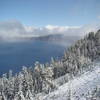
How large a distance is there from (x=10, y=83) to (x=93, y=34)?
101369 mm

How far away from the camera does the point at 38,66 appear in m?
104

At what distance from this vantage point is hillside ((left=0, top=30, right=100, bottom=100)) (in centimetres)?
8800

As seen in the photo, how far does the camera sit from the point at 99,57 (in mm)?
150625

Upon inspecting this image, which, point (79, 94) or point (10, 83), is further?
point (10, 83)

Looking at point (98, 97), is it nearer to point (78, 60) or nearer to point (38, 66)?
point (38, 66)

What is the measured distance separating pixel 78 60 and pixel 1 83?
57.2m

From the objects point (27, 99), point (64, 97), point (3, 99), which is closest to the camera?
point (27, 99)

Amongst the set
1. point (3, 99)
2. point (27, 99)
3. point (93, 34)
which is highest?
point (93, 34)

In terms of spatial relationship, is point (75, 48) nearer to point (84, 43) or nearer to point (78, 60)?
point (84, 43)

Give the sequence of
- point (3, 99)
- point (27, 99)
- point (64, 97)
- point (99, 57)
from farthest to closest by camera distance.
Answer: point (99, 57) → point (3, 99) → point (64, 97) → point (27, 99)

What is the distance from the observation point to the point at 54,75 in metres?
141

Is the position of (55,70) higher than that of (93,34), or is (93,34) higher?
(93,34)

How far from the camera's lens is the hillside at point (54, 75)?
8800cm

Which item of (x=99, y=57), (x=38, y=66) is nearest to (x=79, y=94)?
(x=38, y=66)
